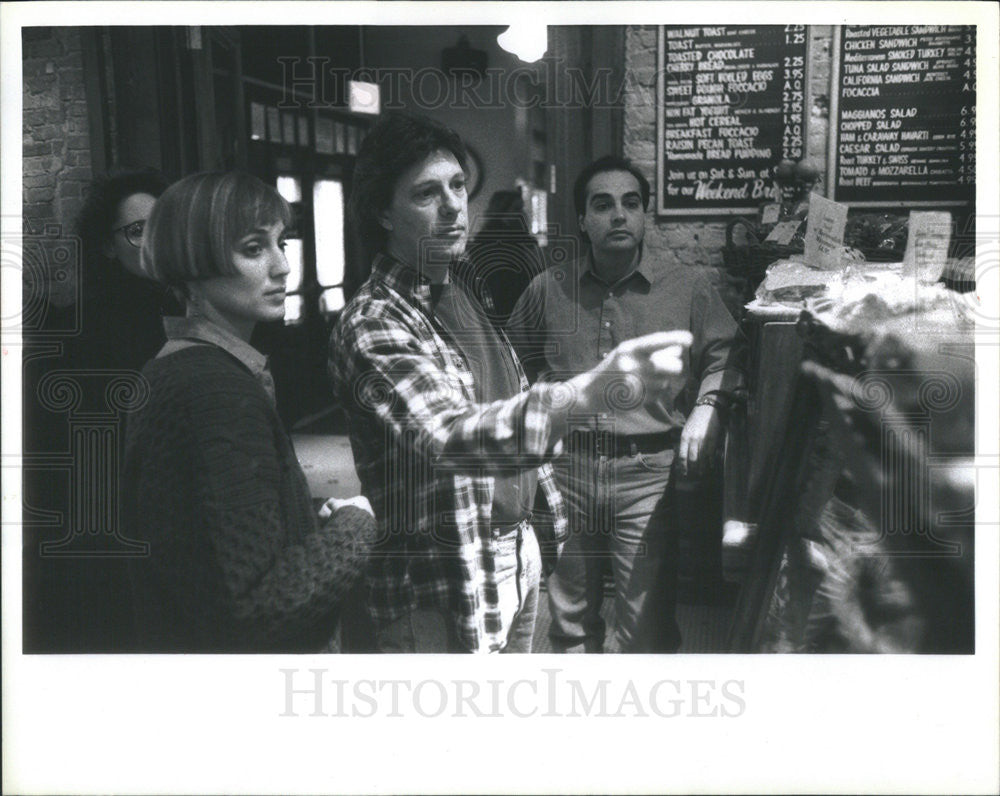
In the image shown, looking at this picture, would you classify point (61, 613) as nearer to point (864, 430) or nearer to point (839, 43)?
point (864, 430)

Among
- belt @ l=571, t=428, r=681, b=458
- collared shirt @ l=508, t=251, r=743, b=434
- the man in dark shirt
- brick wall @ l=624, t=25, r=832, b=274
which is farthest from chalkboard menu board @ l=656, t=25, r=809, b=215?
belt @ l=571, t=428, r=681, b=458

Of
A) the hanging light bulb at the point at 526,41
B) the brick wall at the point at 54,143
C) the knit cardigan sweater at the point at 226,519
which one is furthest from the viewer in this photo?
the brick wall at the point at 54,143

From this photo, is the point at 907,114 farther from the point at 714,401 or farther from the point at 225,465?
the point at 225,465

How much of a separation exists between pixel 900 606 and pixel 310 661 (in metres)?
2.04

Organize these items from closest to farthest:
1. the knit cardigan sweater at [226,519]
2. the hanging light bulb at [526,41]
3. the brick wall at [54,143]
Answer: the knit cardigan sweater at [226,519], the hanging light bulb at [526,41], the brick wall at [54,143]

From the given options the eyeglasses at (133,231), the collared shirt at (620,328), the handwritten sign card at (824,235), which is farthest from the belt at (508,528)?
the eyeglasses at (133,231)

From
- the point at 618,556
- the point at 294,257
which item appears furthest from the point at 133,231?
the point at 618,556

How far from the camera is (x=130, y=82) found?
3.64m

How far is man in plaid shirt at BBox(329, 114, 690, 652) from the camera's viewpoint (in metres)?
3.46

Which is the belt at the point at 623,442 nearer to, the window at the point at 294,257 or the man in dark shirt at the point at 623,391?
the man in dark shirt at the point at 623,391

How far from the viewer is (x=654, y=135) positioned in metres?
3.68

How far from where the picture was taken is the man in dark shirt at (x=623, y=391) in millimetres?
3604

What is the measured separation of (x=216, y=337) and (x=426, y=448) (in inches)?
29.9

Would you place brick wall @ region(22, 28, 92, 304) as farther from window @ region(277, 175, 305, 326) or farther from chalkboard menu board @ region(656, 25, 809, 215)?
chalkboard menu board @ region(656, 25, 809, 215)
